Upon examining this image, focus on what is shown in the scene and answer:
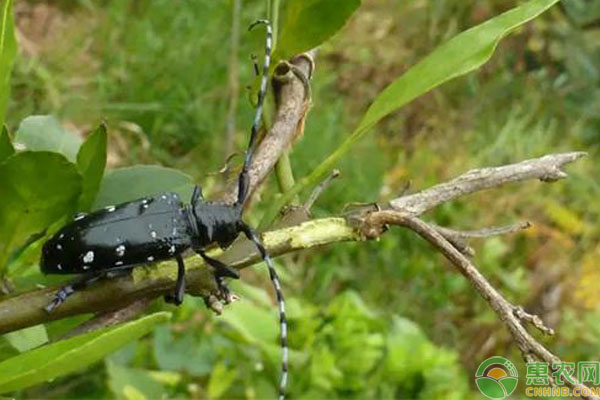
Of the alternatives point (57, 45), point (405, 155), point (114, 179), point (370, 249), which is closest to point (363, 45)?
point (405, 155)

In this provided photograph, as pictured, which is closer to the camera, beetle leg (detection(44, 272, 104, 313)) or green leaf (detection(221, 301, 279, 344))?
beetle leg (detection(44, 272, 104, 313))

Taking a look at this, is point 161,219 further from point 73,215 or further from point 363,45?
point 363,45

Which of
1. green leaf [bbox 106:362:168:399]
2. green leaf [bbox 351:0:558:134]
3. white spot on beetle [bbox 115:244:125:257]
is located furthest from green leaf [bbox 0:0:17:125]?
green leaf [bbox 106:362:168:399]

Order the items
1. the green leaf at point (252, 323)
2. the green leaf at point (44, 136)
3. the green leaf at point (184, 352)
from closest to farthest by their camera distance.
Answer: the green leaf at point (44, 136) < the green leaf at point (252, 323) < the green leaf at point (184, 352)

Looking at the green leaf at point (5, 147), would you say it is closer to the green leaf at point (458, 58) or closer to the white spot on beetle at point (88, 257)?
the white spot on beetle at point (88, 257)

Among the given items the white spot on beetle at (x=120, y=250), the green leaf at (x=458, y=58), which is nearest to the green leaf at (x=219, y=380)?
the white spot on beetle at (x=120, y=250)

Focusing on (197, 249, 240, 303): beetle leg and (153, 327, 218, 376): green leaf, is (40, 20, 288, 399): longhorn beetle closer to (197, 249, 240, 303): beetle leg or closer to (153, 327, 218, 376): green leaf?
(197, 249, 240, 303): beetle leg

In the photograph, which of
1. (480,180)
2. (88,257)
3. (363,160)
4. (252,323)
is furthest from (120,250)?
(363,160)
